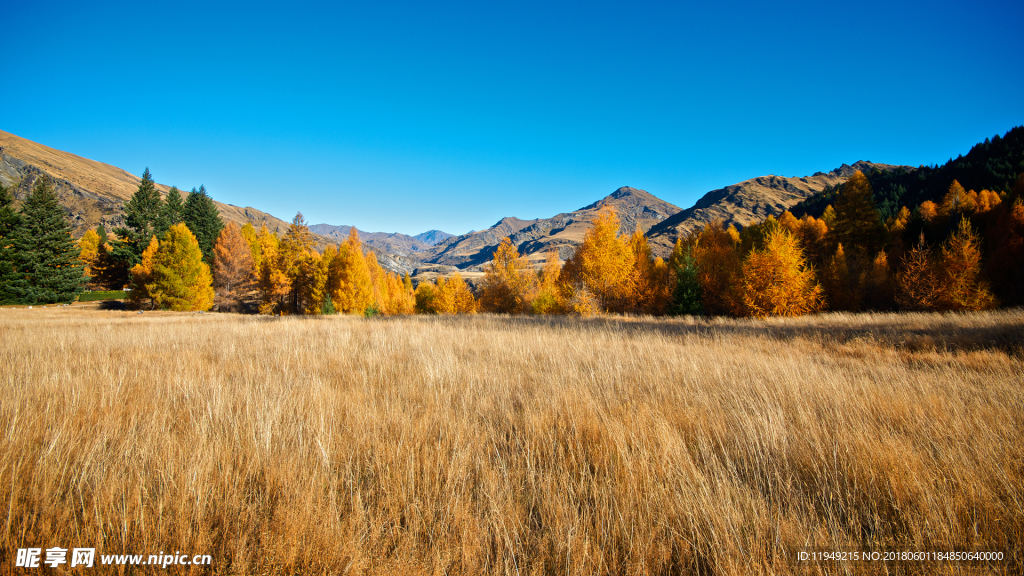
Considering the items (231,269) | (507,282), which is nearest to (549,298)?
(507,282)

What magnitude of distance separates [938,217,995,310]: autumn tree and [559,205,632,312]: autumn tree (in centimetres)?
2494

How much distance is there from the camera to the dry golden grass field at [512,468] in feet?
5.63

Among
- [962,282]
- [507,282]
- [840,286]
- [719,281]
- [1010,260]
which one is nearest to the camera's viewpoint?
[962,282]

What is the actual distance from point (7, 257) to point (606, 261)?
171ft

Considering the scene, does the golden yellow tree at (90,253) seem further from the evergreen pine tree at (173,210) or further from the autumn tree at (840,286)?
the autumn tree at (840,286)

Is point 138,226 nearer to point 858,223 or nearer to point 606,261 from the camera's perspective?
point 606,261

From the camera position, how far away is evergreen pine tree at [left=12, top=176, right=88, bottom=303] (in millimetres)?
30594

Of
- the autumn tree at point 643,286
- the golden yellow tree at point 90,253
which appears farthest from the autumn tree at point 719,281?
the golden yellow tree at point 90,253

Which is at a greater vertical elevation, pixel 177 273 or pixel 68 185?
pixel 68 185

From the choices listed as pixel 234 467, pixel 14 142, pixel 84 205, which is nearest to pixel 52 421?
pixel 234 467

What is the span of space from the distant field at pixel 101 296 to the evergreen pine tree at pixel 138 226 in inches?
141

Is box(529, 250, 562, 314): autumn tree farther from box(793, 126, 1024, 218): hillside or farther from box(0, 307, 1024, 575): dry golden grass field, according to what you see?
box(793, 126, 1024, 218): hillside

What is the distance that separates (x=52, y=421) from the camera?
3031mm

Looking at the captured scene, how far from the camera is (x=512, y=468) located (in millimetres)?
2492
